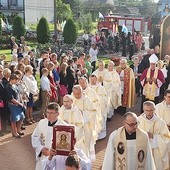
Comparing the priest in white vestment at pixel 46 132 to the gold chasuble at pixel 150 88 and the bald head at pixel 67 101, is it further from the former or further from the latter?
the gold chasuble at pixel 150 88

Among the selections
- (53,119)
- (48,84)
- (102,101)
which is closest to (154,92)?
(102,101)

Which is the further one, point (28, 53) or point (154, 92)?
point (28, 53)

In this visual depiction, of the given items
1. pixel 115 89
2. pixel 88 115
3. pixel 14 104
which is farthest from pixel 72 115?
pixel 115 89

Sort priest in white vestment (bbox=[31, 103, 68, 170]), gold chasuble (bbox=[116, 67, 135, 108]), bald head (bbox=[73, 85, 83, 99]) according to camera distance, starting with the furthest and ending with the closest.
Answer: gold chasuble (bbox=[116, 67, 135, 108]) < bald head (bbox=[73, 85, 83, 99]) < priest in white vestment (bbox=[31, 103, 68, 170])

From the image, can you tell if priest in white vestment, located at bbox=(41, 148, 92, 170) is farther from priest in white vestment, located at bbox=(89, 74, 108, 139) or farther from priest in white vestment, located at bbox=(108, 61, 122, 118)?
priest in white vestment, located at bbox=(108, 61, 122, 118)

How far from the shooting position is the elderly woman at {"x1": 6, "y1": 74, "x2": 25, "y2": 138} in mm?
9562

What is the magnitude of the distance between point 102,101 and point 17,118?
7.92 feet

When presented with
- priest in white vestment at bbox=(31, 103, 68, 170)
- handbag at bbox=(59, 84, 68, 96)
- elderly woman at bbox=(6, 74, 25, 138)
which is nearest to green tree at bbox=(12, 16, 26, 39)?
handbag at bbox=(59, 84, 68, 96)

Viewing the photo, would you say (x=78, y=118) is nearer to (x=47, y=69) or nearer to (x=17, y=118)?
(x=17, y=118)

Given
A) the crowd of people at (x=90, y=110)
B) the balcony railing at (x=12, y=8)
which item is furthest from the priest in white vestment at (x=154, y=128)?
the balcony railing at (x=12, y=8)

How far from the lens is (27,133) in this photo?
10.6 metres

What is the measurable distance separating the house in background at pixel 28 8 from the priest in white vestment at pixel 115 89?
49391 millimetres

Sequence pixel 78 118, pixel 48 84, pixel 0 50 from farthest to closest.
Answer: pixel 0 50 < pixel 48 84 < pixel 78 118

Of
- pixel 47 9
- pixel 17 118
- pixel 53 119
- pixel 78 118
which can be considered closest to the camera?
pixel 53 119
